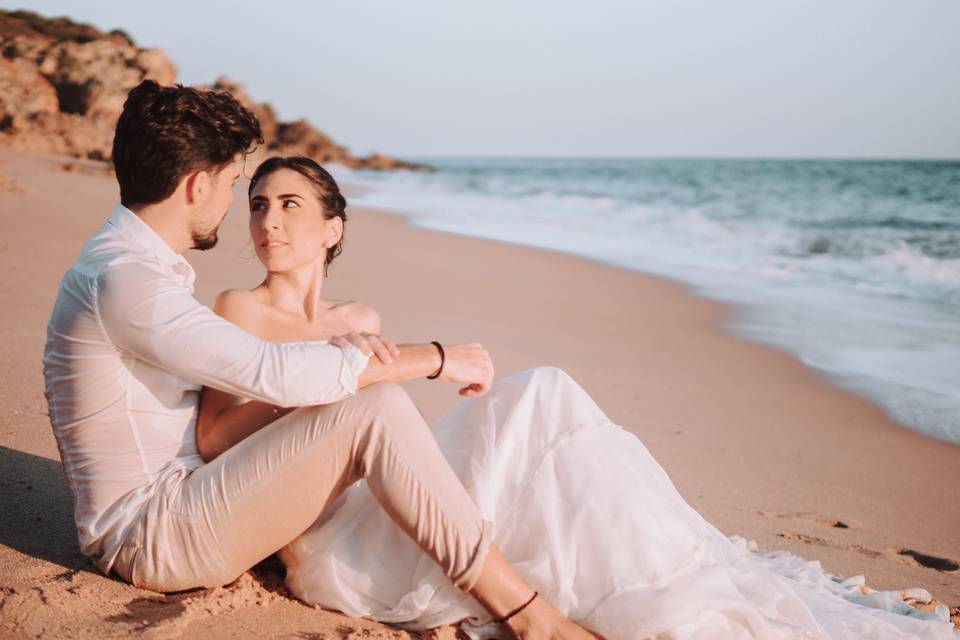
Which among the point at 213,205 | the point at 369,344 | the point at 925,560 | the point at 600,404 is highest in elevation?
the point at 213,205

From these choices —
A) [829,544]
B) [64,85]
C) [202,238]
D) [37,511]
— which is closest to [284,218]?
[202,238]

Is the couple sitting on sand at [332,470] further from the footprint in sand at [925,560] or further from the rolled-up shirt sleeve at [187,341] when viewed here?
the footprint in sand at [925,560]

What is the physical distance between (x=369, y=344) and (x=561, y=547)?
87 cm

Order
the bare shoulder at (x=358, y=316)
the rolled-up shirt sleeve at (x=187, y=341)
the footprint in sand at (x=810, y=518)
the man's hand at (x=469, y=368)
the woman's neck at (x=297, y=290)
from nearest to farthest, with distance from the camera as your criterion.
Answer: the rolled-up shirt sleeve at (x=187, y=341) < the man's hand at (x=469, y=368) < the woman's neck at (x=297, y=290) < the bare shoulder at (x=358, y=316) < the footprint in sand at (x=810, y=518)

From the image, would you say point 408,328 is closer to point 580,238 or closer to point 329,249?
point 329,249

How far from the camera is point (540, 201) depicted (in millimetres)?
26859

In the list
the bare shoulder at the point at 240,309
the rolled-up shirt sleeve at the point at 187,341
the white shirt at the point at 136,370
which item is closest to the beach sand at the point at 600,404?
the white shirt at the point at 136,370

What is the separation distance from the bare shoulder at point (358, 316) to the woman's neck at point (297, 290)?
117 millimetres

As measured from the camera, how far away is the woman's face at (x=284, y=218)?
328 centimetres

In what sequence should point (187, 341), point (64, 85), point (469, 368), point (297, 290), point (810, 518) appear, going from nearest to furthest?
1. point (187, 341)
2. point (469, 368)
3. point (297, 290)
4. point (810, 518)
5. point (64, 85)

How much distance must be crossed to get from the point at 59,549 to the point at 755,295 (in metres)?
8.42

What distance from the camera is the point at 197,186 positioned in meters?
2.51

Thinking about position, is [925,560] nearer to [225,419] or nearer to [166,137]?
[225,419]

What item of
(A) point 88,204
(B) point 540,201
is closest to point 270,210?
(A) point 88,204
